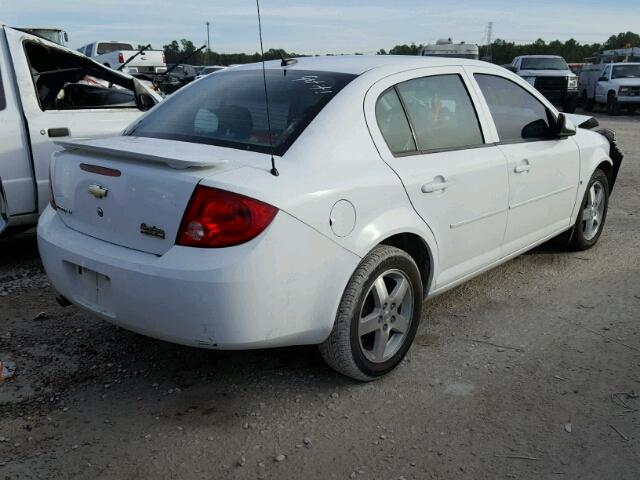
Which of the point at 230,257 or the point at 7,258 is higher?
the point at 230,257

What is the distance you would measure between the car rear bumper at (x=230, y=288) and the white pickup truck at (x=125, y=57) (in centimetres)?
2263

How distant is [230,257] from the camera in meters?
2.60

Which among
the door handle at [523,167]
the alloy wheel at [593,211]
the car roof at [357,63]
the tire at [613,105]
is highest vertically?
the car roof at [357,63]

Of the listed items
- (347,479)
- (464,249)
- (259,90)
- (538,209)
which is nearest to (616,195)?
(538,209)

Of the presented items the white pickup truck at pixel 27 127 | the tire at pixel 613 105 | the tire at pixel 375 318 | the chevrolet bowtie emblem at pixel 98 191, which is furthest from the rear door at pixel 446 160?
the tire at pixel 613 105

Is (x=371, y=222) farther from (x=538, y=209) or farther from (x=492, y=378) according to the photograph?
(x=538, y=209)

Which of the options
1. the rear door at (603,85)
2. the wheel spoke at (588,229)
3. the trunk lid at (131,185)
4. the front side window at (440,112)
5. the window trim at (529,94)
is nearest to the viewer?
the trunk lid at (131,185)

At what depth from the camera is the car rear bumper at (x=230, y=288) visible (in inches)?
103

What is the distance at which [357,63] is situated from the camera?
11.9ft

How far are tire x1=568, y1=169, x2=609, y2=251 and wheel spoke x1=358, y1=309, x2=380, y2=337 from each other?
8.83 ft

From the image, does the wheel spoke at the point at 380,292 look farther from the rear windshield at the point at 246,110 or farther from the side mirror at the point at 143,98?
the side mirror at the point at 143,98

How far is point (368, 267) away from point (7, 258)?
370 cm

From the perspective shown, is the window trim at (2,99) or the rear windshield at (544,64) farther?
the rear windshield at (544,64)

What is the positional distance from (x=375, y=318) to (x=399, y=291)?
214mm
